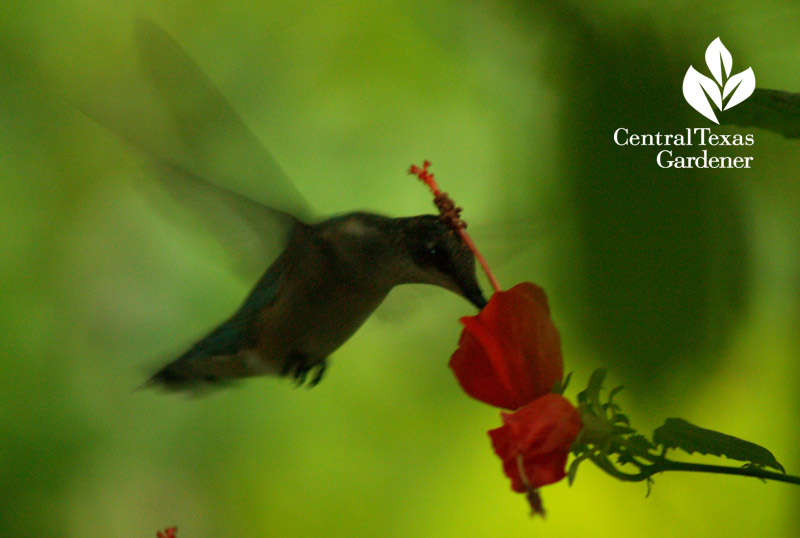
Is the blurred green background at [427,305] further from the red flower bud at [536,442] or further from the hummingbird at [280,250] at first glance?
the red flower bud at [536,442]

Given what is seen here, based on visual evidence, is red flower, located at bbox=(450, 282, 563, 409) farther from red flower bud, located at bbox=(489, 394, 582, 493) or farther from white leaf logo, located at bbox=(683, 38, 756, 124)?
white leaf logo, located at bbox=(683, 38, 756, 124)

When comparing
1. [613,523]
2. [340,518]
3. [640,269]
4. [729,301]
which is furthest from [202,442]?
[729,301]

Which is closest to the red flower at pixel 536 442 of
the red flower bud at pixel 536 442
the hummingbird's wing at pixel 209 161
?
the red flower bud at pixel 536 442

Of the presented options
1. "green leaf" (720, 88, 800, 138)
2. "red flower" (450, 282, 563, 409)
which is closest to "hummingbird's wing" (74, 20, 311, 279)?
"red flower" (450, 282, 563, 409)

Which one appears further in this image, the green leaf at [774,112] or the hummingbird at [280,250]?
the hummingbird at [280,250]

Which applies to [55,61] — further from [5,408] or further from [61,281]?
[5,408]
